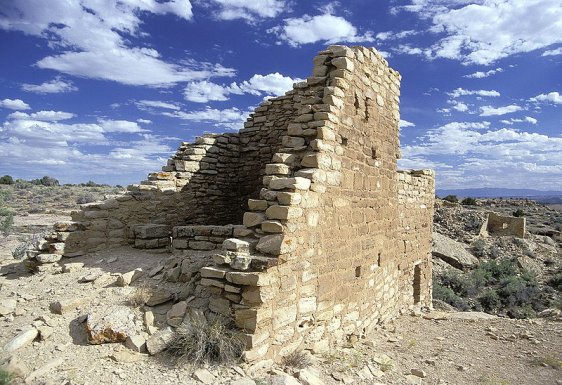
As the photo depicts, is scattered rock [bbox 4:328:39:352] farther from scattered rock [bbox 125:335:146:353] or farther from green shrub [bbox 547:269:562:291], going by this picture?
green shrub [bbox 547:269:562:291]

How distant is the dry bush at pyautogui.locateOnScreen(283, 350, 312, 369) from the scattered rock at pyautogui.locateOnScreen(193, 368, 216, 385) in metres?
0.93

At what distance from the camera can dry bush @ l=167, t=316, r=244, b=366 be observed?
13.1 ft

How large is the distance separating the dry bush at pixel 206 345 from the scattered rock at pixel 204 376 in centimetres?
12

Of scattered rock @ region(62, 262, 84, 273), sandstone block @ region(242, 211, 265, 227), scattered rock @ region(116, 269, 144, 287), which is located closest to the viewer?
sandstone block @ region(242, 211, 265, 227)

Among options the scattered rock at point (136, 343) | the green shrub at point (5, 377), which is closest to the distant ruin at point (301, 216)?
the scattered rock at point (136, 343)

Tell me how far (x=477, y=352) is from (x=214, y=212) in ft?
17.7

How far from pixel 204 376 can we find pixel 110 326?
49.1 inches

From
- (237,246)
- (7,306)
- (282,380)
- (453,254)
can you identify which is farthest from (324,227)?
(453,254)

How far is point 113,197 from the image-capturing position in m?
7.25

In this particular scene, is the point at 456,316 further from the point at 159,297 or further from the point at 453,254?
the point at 453,254

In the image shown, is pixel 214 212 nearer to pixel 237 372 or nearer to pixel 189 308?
pixel 189 308

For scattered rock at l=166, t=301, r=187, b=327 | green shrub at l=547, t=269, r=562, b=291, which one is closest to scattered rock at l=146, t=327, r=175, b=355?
scattered rock at l=166, t=301, r=187, b=327

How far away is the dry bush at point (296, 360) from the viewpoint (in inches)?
173

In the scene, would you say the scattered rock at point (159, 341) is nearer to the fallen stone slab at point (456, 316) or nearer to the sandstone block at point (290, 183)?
the sandstone block at point (290, 183)
